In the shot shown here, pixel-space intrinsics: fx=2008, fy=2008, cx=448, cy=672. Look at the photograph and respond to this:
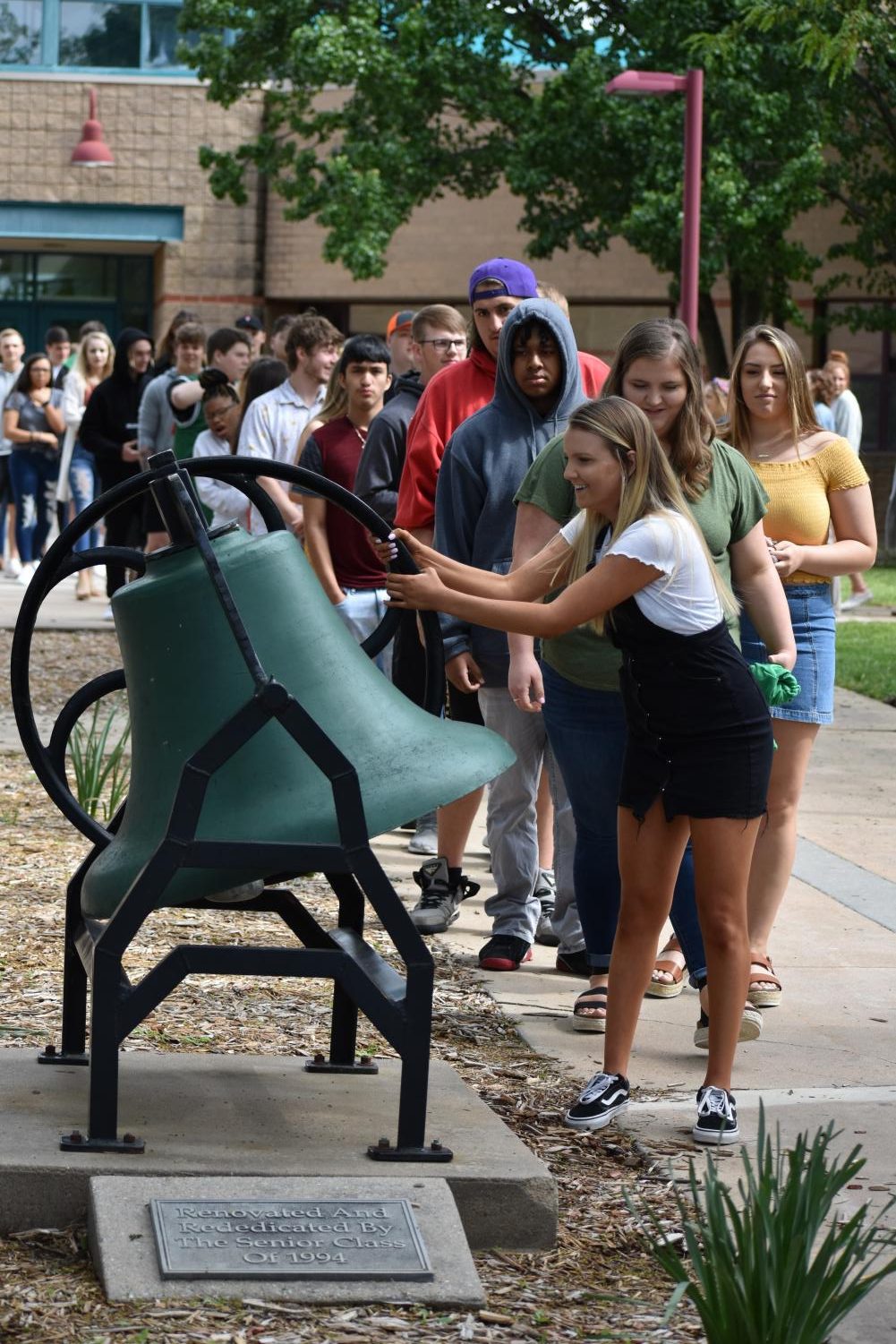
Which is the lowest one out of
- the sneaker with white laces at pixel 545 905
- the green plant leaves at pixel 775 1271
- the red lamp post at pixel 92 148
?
the sneaker with white laces at pixel 545 905

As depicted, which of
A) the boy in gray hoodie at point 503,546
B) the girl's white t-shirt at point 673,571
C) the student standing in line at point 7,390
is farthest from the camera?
the student standing in line at point 7,390

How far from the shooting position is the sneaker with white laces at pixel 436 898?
6473 millimetres

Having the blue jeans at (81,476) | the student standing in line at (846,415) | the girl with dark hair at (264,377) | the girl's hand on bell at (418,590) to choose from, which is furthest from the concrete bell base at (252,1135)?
the student standing in line at (846,415)

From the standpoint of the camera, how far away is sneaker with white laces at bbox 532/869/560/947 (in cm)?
643

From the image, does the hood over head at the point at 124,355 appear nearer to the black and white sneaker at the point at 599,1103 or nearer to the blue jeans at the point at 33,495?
the blue jeans at the point at 33,495

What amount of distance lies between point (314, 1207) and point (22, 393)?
14.6 meters

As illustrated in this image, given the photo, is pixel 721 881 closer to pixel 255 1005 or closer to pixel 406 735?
pixel 406 735

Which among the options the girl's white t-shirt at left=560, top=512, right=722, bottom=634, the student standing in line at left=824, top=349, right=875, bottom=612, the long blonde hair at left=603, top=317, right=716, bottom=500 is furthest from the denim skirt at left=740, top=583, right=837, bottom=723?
the student standing in line at left=824, top=349, right=875, bottom=612

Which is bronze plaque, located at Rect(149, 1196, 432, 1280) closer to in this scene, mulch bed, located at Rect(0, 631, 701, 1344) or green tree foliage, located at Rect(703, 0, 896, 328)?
mulch bed, located at Rect(0, 631, 701, 1344)

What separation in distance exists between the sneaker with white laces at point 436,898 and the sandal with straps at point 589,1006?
3.77 ft

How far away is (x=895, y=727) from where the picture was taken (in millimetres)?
11602

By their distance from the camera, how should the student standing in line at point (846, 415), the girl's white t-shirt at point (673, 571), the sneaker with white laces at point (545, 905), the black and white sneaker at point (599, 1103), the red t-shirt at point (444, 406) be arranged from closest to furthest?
the girl's white t-shirt at point (673, 571), the black and white sneaker at point (599, 1103), the sneaker with white laces at point (545, 905), the red t-shirt at point (444, 406), the student standing in line at point (846, 415)

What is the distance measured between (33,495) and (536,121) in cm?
1091

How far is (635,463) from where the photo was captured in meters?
4.33
